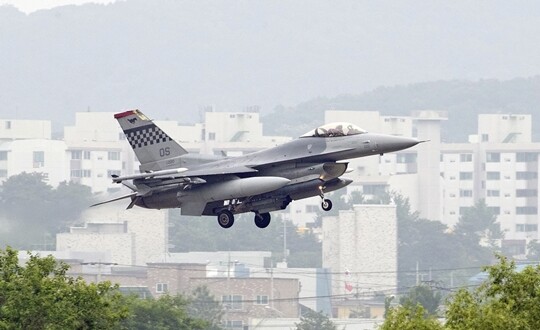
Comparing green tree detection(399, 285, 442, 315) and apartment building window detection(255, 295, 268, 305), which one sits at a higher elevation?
green tree detection(399, 285, 442, 315)

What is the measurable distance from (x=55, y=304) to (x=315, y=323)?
245 feet

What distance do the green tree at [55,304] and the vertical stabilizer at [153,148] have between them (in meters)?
13.9

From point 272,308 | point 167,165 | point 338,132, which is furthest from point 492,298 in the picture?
point 272,308

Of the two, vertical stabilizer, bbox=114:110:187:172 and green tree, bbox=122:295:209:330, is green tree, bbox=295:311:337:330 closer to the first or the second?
green tree, bbox=122:295:209:330

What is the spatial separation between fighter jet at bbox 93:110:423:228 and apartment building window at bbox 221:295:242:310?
236 ft

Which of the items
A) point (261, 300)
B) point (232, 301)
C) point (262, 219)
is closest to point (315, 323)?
point (261, 300)

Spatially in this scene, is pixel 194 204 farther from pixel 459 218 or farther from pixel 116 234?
pixel 459 218

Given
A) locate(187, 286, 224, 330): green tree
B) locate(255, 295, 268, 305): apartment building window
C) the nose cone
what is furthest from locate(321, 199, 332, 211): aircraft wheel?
locate(255, 295, 268, 305): apartment building window

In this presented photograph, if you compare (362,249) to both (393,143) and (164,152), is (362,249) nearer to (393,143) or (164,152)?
(164,152)

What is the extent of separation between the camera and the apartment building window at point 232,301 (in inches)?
4762

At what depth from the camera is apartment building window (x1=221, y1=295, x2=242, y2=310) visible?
120944mm

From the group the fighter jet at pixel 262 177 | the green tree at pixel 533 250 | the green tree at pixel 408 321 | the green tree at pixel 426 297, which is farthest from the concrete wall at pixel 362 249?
the green tree at pixel 408 321

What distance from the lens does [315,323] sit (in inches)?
4296

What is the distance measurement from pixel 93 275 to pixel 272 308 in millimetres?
12493
